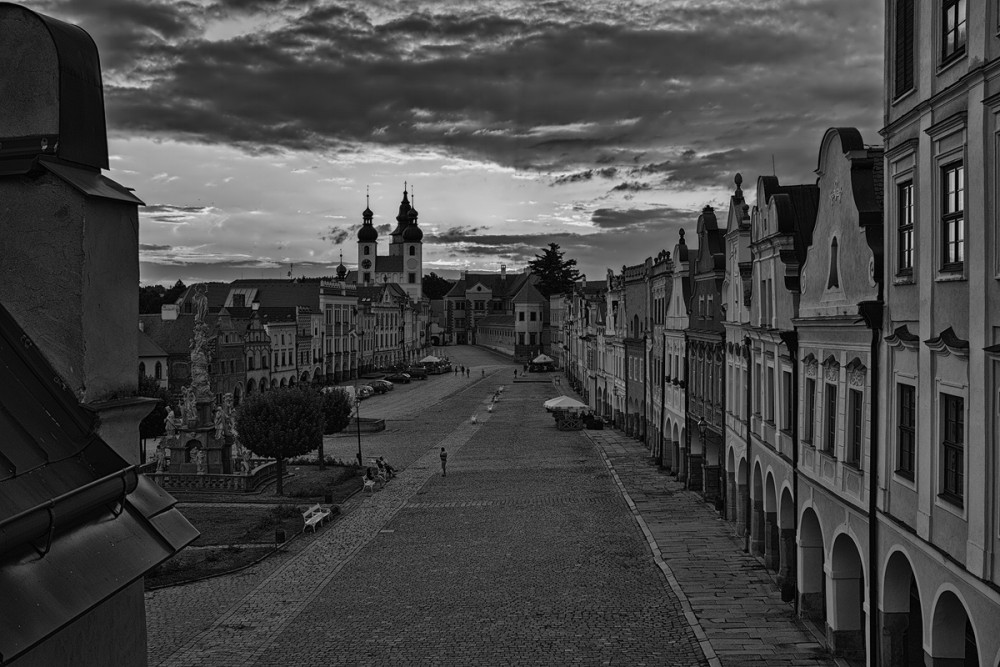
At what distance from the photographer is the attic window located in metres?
Answer: 16.9

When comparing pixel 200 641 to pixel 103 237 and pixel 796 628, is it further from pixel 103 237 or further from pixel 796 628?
pixel 103 237

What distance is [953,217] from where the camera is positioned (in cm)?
1130

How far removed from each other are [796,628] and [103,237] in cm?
1689

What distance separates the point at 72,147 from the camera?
15.6 ft

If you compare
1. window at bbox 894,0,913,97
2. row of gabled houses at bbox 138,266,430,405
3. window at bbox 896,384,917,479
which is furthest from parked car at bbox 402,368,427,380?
window at bbox 894,0,913,97

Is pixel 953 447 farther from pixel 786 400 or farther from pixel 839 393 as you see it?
pixel 786 400

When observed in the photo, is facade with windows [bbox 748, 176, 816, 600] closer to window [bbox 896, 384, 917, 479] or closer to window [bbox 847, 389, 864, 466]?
window [bbox 847, 389, 864, 466]

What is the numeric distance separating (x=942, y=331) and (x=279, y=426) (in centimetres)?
2771

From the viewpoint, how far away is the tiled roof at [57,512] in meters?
3.28

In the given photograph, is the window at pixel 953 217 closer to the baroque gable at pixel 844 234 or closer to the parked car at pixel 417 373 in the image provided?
the baroque gable at pixel 844 234

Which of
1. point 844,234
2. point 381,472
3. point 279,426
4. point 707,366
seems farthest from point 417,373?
point 844,234

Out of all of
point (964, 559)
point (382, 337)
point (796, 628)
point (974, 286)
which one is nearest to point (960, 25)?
point (974, 286)

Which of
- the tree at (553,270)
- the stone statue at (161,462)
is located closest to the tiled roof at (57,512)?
the stone statue at (161,462)

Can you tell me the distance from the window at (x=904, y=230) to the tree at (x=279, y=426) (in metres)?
26.2
